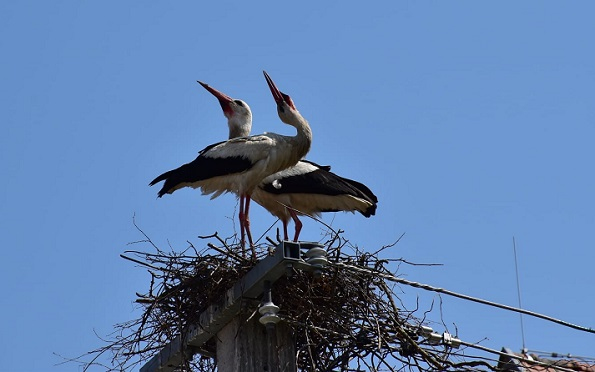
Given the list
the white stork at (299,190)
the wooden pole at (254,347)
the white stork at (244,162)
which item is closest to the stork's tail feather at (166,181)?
the white stork at (244,162)

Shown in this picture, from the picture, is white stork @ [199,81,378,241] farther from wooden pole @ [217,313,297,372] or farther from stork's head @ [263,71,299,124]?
wooden pole @ [217,313,297,372]

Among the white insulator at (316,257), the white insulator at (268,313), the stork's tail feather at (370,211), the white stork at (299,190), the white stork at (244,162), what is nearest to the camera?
the white insulator at (268,313)

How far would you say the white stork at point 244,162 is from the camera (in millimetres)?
9922

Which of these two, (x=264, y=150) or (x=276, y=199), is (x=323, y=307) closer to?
(x=264, y=150)

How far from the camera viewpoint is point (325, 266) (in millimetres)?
6914

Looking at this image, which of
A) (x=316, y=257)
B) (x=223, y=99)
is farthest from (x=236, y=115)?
(x=316, y=257)

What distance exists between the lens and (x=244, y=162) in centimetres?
991

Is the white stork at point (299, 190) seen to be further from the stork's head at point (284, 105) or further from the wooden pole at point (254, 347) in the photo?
the wooden pole at point (254, 347)

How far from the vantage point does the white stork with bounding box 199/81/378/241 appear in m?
11.1

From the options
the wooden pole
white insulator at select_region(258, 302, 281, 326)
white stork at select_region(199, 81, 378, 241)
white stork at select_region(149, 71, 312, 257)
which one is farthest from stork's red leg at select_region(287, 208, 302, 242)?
white insulator at select_region(258, 302, 281, 326)

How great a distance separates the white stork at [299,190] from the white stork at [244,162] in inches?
34.5

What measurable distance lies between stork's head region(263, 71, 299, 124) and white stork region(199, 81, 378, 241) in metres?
0.88

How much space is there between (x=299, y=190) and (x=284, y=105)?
1.15 m

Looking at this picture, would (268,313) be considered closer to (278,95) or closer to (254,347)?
(254,347)
